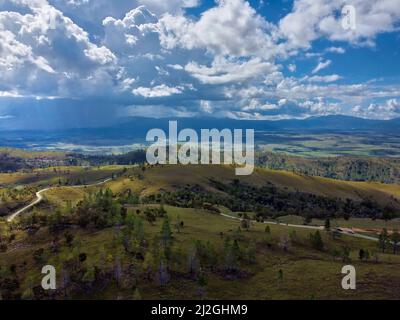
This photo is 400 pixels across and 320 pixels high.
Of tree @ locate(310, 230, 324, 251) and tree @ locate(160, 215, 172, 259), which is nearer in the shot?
tree @ locate(160, 215, 172, 259)

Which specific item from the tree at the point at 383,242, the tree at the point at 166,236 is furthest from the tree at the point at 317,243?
the tree at the point at 166,236

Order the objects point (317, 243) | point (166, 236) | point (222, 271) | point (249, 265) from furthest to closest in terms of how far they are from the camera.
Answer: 1. point (317, 243)
2. point (166, 236)
3. point (249, 265)
4. point (222, 271)

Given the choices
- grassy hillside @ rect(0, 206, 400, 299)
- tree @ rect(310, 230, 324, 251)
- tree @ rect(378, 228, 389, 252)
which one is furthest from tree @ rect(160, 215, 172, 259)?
tree @ rect(378, 228, 389, 252)

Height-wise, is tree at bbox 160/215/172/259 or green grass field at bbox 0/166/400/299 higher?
tree at bbox 160/215/172/259

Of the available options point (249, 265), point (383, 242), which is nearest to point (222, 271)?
point (249, 265)

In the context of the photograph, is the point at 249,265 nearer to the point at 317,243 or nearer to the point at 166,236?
the point at 166,236

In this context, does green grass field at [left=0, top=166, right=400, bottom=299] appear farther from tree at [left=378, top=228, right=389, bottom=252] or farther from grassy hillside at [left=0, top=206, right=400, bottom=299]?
tree at [left=378, top=228, right=389, bottom=252]

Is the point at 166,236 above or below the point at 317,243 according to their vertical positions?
above

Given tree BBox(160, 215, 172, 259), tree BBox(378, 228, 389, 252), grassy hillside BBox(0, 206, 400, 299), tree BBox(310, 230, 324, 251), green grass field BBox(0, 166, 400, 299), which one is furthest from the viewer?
tree BBox(378, 228, 389, 252)
